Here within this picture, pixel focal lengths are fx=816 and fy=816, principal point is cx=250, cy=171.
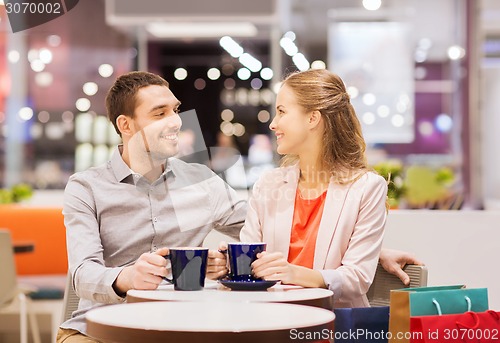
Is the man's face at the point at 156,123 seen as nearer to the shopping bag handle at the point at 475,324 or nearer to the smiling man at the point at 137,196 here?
the smiling man at the point at 137,196

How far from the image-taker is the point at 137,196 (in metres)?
2.52

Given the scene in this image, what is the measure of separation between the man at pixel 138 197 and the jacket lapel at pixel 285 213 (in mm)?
240

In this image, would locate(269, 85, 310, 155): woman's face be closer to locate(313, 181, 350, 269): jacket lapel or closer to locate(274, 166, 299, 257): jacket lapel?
locate(274, 166, 299, 257): jacket lapel

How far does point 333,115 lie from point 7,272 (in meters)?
2.49

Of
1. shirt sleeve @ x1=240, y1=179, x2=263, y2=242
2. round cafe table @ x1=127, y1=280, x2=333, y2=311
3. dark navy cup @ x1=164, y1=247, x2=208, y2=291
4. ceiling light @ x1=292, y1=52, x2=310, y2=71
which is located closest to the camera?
round cafe table @ x1=127, y1=280, x2=333, y2=311

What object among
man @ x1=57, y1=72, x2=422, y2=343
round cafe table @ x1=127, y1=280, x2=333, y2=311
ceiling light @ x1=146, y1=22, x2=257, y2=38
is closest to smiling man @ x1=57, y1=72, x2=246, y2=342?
man @ x1=57, y1=72, x2=422, y2=343

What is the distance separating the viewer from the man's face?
253 cm

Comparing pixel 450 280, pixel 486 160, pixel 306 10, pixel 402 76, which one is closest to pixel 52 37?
pixel 306 10

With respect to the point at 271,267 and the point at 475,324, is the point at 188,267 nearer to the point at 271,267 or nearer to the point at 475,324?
the point at 271,267

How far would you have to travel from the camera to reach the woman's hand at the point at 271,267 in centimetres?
201

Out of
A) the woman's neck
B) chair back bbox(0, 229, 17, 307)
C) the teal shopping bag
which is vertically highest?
the woman's neck

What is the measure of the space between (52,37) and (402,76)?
454 centimetres

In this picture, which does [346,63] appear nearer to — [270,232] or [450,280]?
[450,280]

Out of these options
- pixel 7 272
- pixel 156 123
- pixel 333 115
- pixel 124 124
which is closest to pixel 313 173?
pixel 333 115
